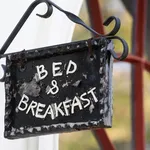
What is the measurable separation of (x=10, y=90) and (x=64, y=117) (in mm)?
195

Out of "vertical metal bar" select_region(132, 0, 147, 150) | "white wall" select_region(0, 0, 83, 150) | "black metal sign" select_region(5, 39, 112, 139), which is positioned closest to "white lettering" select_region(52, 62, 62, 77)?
"black metal sign" select_region(5, 39, 112, 139)

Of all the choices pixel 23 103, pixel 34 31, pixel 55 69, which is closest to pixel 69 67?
pixel 55 69

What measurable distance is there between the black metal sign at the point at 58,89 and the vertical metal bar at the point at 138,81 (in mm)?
932

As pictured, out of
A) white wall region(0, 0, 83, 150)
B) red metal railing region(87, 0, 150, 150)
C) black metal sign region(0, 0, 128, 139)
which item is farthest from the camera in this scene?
red metal railing region(87, 0, 150, 150)

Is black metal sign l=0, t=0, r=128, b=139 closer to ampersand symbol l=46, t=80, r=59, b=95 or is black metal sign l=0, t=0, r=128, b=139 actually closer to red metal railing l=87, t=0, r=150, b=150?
ampersand symbol l=46, t=80, r=59, b=95

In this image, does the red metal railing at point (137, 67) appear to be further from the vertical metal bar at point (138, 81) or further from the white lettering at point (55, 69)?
the white lettering at point (55, 69)

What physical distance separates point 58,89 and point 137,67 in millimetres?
989

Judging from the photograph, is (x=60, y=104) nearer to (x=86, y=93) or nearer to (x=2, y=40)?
(x=86, y=93)

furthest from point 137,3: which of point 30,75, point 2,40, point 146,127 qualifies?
point 30,75

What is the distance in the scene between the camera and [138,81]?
7.59 ft

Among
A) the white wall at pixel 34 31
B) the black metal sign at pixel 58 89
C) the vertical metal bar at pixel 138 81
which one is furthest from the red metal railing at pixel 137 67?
→ the black metal sign at pixel 58 89

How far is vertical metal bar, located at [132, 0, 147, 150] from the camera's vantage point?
7.43 feet

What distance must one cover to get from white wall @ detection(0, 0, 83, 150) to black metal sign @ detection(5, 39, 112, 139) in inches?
12.8

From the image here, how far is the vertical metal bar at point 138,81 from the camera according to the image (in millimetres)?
2266
